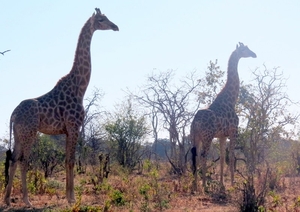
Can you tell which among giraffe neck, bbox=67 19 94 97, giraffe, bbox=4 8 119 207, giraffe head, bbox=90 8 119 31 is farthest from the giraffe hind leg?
giraffe head, bbox=90 8 119 31

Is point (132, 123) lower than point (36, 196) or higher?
higher

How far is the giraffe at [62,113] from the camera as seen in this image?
7883 millimetres

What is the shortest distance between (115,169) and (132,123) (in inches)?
217

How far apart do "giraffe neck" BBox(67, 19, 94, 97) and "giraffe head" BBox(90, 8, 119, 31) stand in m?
0.11

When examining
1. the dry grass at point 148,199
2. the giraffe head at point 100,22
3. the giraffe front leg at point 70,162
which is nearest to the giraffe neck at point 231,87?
the dry grass at point 148,199

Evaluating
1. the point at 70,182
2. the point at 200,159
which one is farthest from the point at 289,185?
the point at 70,182

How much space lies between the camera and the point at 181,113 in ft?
67.8

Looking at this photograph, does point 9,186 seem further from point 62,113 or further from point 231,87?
point 231,87

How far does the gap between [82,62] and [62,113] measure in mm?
1324

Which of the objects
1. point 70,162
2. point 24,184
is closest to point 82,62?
point 70,162

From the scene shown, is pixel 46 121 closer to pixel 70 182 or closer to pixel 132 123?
pixel 70 182

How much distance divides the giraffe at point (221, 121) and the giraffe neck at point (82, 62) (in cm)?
296

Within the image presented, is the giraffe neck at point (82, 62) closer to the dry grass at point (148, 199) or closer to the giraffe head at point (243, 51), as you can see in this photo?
the dry grass at point (148, 199)

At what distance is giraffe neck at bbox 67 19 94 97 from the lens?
906cm
